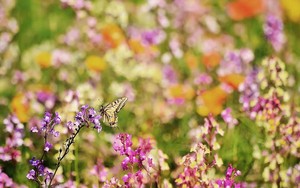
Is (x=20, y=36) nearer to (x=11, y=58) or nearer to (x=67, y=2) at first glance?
(x=11, y=58)

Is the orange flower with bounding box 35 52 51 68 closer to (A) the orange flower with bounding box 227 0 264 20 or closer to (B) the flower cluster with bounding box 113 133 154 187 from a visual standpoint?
(B) the flower cluster with bounding box 113 133 154 187

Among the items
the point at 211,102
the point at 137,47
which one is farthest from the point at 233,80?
the point at 137,47

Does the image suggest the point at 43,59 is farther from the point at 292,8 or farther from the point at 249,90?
the point at 292,8

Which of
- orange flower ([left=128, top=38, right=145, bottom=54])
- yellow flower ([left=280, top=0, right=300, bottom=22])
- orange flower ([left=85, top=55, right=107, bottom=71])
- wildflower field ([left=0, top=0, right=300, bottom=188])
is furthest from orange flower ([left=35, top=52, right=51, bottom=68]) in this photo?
yellow flower ([left=280, top=0, right=300, bottom=22])

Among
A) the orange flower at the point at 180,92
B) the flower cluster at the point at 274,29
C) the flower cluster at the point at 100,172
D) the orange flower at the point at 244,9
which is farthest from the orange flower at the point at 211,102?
the orange flower at the point at 244,9

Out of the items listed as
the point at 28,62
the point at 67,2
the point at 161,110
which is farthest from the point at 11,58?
the point at 161,110

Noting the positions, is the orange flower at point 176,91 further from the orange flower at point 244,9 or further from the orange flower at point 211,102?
the orange flower at point 244,9
